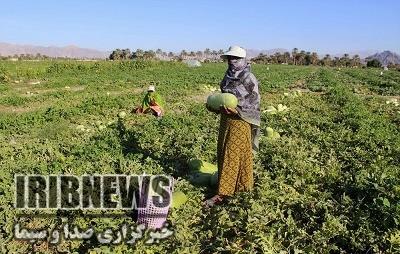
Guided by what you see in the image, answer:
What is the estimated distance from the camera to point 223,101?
5465 mm

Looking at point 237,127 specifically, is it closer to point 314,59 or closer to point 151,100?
point 151,100

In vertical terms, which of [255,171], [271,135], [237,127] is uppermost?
[237,127]

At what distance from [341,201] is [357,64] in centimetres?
7656

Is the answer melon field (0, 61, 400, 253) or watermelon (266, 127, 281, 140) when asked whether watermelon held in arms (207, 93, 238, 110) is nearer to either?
melon field (0, 61, 400, 253)

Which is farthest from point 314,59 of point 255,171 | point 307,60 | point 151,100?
point 255,171

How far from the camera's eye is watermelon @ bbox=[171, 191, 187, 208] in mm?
5562

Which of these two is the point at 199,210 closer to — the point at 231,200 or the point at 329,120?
the point at 231,200

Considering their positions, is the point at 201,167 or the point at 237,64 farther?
the point at 201,167

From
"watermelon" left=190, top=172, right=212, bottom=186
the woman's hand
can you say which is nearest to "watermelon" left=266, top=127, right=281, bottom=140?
"watermelon" left=190, top=172, right=212, bottom=186

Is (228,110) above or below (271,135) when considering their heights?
above

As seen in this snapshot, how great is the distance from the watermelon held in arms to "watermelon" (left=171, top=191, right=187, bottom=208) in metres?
1.14

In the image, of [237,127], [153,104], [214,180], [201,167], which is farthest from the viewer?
[153,104]

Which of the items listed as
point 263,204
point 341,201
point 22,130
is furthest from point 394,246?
point 22,130

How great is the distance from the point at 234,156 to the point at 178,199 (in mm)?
852
